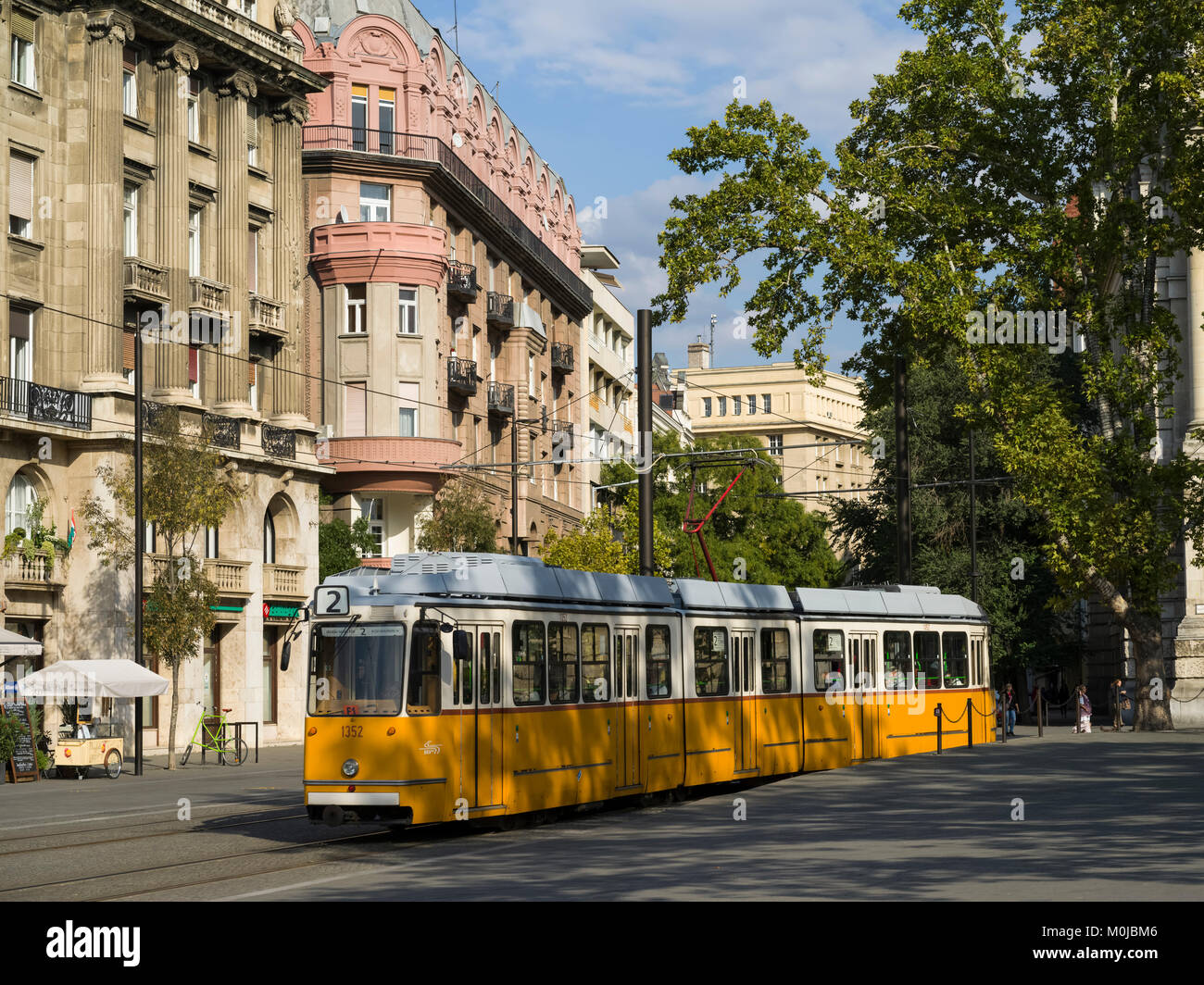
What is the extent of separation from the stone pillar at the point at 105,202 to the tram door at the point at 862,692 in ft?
67.7

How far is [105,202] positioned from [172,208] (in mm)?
3316

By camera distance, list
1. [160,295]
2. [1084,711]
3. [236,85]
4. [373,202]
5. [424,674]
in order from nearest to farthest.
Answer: [424,674] < [160,295] < [1084,711] < [236,85] < [373,202]

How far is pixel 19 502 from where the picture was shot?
39.7 m

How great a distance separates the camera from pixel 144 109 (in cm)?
4428

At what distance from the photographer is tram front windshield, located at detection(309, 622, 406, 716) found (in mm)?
18141

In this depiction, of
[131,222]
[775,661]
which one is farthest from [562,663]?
[131,222]

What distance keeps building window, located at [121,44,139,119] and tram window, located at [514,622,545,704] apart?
93.2ft

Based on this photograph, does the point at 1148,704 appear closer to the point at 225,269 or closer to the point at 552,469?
the point at 225,269

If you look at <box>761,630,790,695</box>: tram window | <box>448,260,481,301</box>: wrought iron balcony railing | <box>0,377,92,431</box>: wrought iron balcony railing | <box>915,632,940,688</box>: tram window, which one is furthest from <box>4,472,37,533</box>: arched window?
<box>448,260,481,301</box>: wrought iron balcony railing

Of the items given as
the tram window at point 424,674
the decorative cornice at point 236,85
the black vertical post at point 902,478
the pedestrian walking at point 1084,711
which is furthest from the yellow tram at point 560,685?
the decorative cornice at point 236,85

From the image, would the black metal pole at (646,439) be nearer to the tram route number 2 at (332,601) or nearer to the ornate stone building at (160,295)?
the tram route number 2 at (332,601)

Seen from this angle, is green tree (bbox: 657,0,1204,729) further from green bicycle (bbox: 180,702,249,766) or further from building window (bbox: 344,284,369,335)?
building window (bbox: 344,284,369,335)

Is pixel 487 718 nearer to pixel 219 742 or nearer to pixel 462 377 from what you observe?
pixel 219 742
